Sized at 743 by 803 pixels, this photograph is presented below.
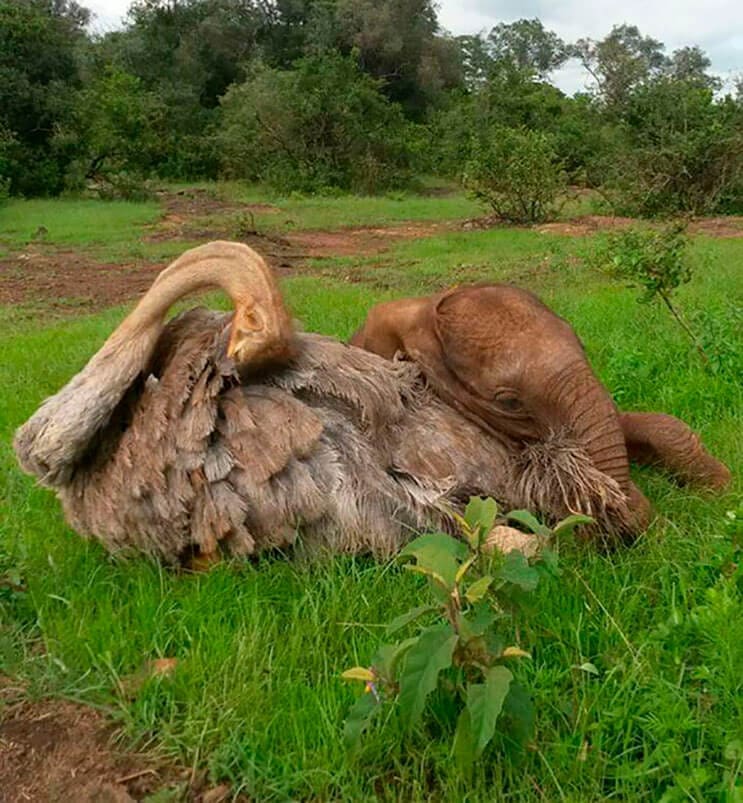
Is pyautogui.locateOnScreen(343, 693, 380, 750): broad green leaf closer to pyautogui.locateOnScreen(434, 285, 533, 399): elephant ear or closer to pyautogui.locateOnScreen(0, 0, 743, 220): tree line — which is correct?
pyautogui.locateOnScreen(434, 285, 533, 399): elephant ear

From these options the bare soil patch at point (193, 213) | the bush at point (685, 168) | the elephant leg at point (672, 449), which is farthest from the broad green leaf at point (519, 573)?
the bush at point (685, 168)

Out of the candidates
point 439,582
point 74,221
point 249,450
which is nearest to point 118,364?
point 249,450

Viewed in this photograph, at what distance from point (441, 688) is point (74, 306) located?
30.7 ft

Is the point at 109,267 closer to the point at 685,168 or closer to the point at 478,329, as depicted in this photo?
the point at 478,329

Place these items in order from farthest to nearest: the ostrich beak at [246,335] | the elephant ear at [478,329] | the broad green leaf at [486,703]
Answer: the elephant ear at [478,329] → the ostrich beak at [246,335] → the broad green leaf at [486,703]

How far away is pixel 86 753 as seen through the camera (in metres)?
2.24

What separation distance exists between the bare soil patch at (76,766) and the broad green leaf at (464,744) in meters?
0.53

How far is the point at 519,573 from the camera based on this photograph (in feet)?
7.32

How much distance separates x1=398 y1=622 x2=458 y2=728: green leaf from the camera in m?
2.01

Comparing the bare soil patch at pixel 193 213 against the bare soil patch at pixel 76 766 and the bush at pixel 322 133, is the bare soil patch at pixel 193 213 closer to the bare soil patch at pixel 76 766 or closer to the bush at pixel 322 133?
the bush at pixel 322 133

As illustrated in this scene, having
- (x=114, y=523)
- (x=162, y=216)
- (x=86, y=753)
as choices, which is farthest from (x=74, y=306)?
(x=162, y=216)

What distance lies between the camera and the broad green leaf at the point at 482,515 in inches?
92.2

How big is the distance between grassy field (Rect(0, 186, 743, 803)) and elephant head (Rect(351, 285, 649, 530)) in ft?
1.26

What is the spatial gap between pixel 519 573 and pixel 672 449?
168 cm
